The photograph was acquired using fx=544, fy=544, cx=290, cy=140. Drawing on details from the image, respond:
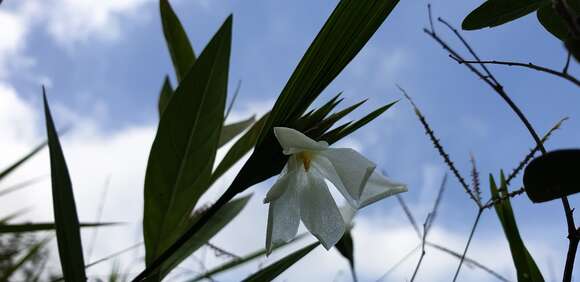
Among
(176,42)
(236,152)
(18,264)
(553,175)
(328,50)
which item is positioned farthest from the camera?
(18,264)

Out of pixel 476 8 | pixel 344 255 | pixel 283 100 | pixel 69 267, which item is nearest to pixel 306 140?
pixel 283 100

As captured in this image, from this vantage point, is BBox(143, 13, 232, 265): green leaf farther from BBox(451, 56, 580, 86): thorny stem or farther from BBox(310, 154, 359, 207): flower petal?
BBox(451, 56, 580, 86): thorny stem

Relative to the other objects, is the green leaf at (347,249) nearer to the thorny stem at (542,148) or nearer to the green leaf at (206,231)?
the green leaf at (206,231)

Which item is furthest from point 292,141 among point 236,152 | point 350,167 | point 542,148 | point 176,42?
point 176,42

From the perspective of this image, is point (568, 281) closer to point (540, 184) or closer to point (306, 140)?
point (540, 184)

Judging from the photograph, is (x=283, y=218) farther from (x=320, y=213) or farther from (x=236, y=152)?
(x=236, y=152)
